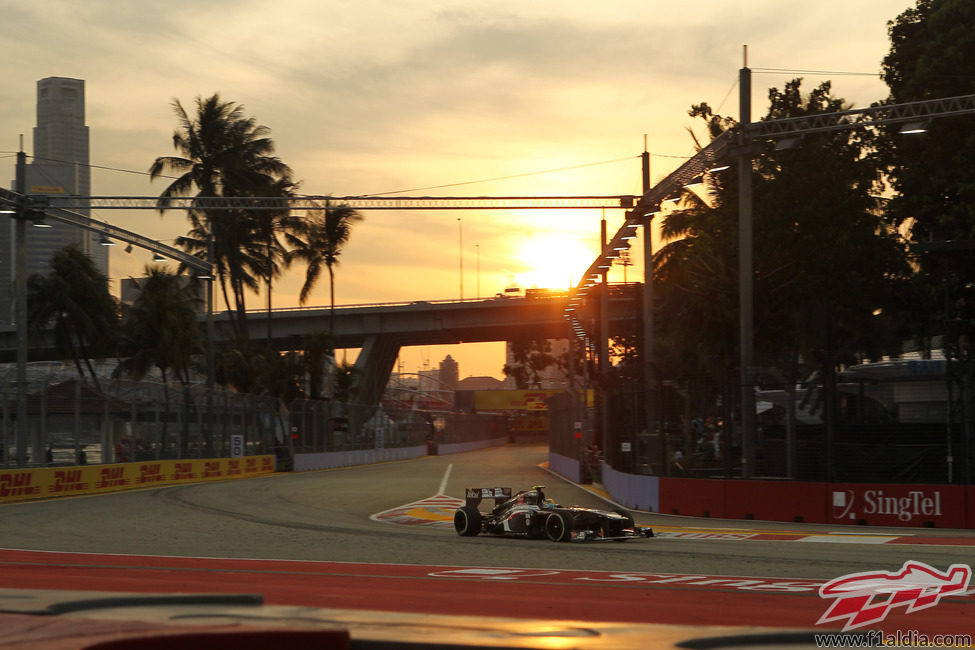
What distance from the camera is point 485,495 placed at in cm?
1927

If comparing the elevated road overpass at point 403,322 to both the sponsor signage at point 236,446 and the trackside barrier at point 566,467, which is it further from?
the sponsor signage at point 236,446

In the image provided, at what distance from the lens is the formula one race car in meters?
17.4

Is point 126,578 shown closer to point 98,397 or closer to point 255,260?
point 98,397

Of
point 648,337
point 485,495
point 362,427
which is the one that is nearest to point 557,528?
point 485,495

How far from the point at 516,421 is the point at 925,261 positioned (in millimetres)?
97417

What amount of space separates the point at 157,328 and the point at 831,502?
1582 inches

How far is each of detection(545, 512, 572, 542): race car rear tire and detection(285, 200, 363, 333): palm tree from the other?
57.3 metres

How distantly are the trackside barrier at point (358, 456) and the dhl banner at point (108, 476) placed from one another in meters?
7.68

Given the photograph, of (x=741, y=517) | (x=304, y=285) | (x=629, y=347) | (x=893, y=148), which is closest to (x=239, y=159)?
(x=304, y=285)

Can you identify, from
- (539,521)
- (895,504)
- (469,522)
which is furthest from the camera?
(895,504)

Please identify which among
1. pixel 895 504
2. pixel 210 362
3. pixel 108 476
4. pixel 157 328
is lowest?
pixel 108 476

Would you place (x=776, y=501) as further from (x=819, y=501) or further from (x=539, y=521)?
(x=539, y=521)

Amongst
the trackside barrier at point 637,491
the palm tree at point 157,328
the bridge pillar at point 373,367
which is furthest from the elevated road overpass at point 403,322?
the trackside barrier at point 637,491

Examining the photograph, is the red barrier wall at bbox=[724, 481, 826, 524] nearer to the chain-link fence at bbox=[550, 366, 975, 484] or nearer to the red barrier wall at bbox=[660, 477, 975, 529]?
the red barrier wall at bbox=[660, 477, 975, 529]
